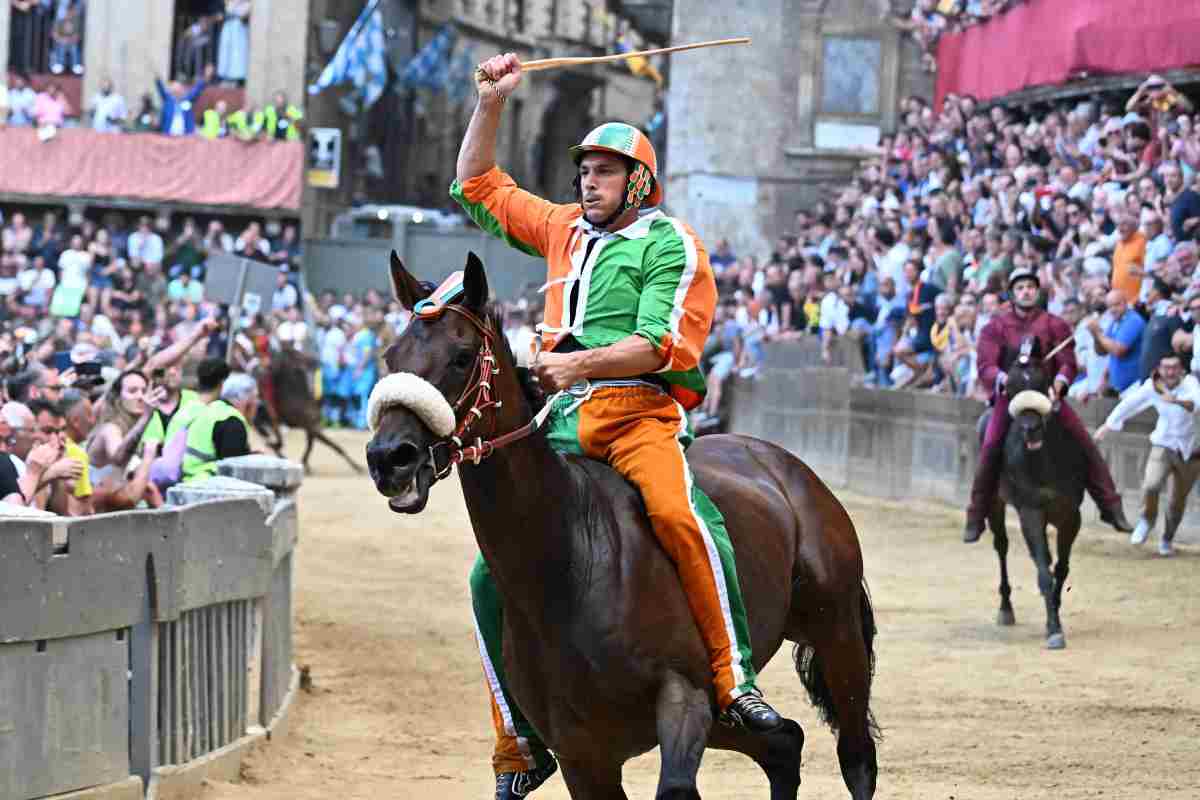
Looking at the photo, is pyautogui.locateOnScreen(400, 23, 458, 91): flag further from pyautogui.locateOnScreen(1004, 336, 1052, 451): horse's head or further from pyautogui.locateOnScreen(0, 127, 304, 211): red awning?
pyautogui.locateOnScreen(1004, 336, 1052, 451): horse's head

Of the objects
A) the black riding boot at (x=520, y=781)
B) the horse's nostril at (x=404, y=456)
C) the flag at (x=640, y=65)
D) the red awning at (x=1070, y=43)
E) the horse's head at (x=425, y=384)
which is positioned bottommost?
the black riding boot at (x=520, y=781)

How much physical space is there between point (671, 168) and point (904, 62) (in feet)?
17.0

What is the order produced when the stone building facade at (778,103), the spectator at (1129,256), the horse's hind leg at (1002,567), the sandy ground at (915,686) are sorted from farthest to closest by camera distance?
1. the stone building facade at (778,103)
2. the spectator at (1129,256)
3. the horse's hind leg at (1002,567)
4. the sandy ground at (915,686)

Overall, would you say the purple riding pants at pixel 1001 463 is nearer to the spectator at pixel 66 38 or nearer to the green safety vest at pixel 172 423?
the green safety vest at pixel 172 423

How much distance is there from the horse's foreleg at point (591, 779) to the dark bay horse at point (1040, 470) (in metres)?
7.72

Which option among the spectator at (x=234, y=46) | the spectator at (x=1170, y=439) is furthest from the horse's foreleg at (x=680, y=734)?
the spectator at (x=234, y=46)

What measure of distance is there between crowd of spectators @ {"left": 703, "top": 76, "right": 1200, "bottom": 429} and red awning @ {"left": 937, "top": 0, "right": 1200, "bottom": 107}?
27.7 inches

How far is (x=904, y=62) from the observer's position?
40312mm

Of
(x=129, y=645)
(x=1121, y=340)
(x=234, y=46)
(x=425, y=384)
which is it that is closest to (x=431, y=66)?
(x=234, y=46)

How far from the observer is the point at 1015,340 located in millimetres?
14070

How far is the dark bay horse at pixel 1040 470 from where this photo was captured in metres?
13.7

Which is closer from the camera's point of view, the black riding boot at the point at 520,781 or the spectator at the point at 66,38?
the black riding boot at the point at 520,781

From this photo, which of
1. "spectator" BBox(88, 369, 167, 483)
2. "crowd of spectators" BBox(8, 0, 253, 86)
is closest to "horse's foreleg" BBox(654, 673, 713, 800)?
"spectator" BBox(88, 369, 167, 483)

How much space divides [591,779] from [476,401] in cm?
143
